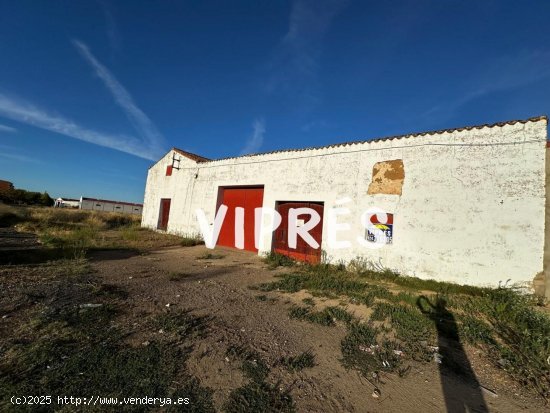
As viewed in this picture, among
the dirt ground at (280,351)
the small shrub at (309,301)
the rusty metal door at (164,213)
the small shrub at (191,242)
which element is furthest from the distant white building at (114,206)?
the small shrub at (309,301)

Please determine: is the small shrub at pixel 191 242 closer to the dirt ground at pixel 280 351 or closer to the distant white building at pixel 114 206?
the dirt ground at pixel 280 351

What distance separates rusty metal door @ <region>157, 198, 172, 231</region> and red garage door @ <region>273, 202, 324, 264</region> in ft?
28.1

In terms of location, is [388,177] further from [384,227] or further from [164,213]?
[164,213]

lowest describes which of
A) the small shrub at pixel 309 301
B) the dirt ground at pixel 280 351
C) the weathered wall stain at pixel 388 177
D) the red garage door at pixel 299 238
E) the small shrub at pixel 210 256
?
the dirt ground at pixel 280 351

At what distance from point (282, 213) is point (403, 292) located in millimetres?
5197

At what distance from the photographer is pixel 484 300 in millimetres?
5641

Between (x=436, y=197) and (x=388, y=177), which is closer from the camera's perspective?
(x=436, y=197)

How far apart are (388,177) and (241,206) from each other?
6.16 m

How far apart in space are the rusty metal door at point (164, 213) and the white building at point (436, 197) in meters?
7.43

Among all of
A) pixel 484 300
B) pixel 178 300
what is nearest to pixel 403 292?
pixel 484 300

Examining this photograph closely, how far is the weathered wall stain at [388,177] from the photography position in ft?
25.7

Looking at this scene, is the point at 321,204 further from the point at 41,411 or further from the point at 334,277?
the point at 41,411

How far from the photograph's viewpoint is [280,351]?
133 inches

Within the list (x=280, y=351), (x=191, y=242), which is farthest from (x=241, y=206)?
(x=280, y=351)
